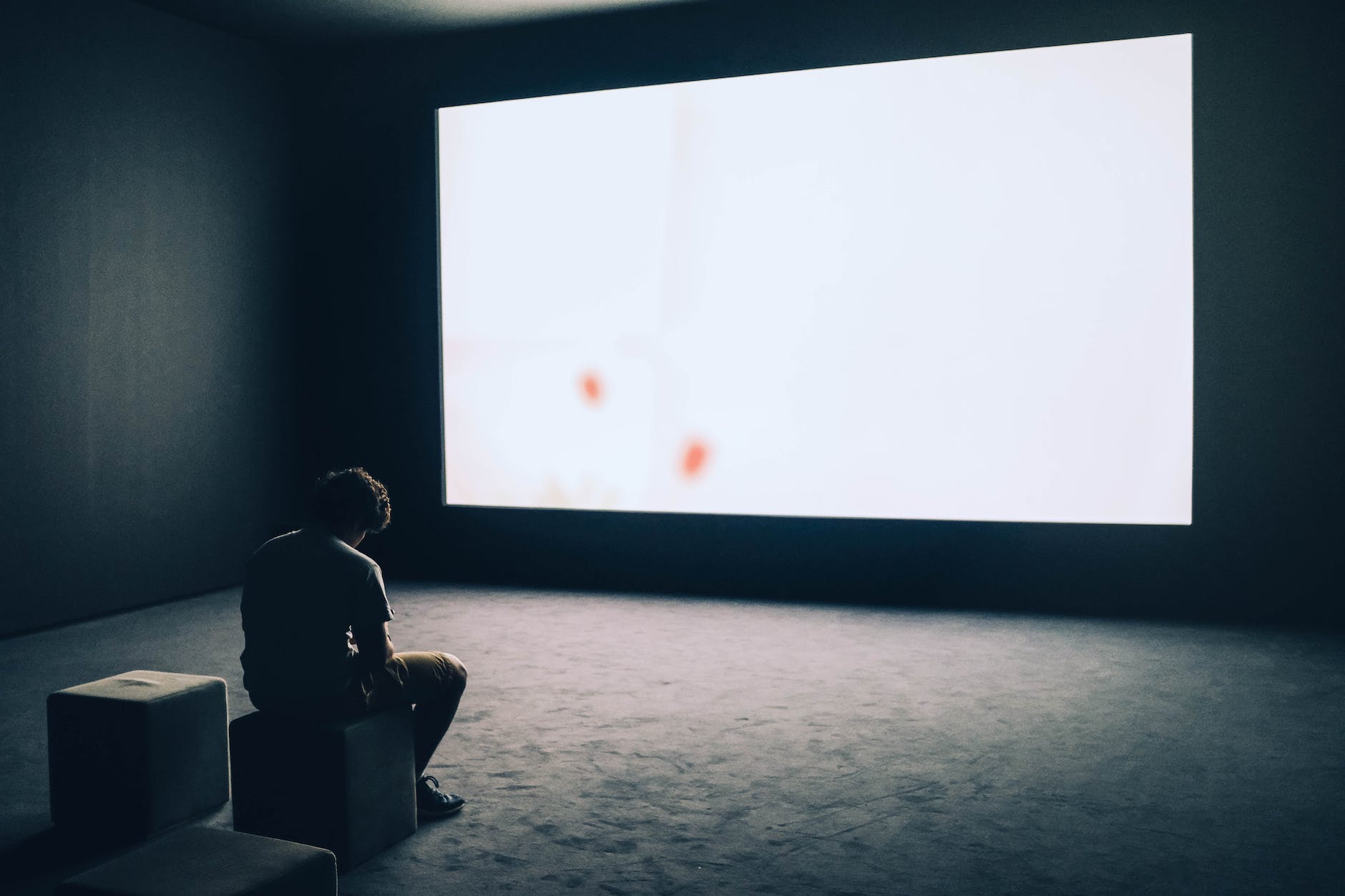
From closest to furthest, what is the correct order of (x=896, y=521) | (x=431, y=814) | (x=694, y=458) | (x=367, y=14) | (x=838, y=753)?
(x=431, y=814)
(x=838, y=753)
(x=896, y=521)
(x=694, y=458)
(x=367, y=14)

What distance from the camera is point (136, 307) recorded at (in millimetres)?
5652

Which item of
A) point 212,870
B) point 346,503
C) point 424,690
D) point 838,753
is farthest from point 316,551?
point 838,753

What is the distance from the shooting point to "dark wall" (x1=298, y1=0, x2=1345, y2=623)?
196 inches

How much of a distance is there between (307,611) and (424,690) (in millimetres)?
417

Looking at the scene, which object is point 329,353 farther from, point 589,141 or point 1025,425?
point 1025,425

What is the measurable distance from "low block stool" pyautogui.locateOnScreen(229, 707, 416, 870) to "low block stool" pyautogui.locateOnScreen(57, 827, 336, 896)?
0.41 m

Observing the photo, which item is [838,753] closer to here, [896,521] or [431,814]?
[431,814]

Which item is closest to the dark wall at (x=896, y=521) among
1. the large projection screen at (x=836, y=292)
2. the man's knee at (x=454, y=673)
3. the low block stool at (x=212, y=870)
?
the large projection screen at (x=836, y=292)

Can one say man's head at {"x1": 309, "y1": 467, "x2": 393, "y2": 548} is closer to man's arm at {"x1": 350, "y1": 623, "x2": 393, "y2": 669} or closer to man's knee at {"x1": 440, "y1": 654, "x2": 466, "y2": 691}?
man's arm at {"x1": 350, "y1": 623, "x2": 393, "y2": 669}

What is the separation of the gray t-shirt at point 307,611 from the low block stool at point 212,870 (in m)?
0.45

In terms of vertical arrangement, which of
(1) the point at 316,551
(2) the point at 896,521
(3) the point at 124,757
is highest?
(1) the point at 316,551

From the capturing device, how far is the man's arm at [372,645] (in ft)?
8.14

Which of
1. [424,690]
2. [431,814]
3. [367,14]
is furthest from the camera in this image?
[367,14]

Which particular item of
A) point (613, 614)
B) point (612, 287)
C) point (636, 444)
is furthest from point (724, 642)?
point (612, 287)
